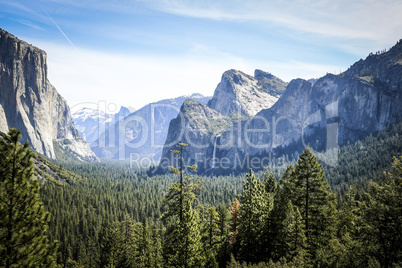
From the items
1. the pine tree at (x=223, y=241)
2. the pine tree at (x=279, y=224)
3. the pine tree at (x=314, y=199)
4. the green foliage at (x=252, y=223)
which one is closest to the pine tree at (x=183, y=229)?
the green foliage at (x=252, y=223)

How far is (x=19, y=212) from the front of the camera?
54.1 ft

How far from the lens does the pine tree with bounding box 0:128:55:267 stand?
1584 cm

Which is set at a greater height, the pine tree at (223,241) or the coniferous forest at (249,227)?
the coniferous forest at (249,227)

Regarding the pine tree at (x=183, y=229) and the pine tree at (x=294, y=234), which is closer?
the pine tree at (x=294, y=234)

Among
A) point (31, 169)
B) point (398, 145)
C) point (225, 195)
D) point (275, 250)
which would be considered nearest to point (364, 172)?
point (398, 145)

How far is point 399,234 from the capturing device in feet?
56.6

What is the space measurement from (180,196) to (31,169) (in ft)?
45.2

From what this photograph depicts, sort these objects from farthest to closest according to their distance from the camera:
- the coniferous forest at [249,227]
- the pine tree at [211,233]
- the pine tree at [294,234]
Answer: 1. the pine tree at [211,233]
2. the pine tree at [294,234]
3. the coniferous forest at [249,227]

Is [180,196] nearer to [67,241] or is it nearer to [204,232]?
[204,232]

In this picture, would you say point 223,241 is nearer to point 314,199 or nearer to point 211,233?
point 211,233

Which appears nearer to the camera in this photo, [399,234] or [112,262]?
[399,234]

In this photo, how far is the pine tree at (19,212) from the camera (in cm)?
1584

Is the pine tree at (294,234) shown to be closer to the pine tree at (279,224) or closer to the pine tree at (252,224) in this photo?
the pine tree at (279,224)

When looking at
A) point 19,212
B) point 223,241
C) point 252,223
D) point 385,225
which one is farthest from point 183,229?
point 385,225
